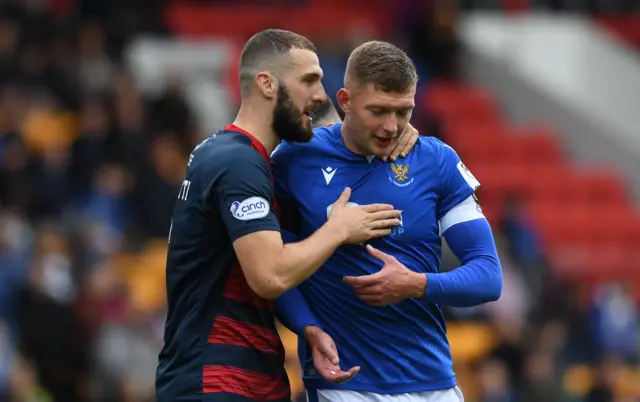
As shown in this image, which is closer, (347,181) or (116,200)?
(347,181)

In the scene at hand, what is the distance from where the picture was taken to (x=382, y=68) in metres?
5.28

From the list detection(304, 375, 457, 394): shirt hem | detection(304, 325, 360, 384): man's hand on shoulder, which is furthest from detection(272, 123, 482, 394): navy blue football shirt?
detection(304, 325, 360, 384): man's hand on shoulder

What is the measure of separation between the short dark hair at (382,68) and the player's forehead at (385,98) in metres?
0.02

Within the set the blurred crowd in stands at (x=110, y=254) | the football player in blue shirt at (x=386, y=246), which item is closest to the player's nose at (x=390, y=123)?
the football player in blue shirt at (x=386, y=246)

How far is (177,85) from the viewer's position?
13.8 meters

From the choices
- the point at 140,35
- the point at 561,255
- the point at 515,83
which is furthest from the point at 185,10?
the point at 561,255

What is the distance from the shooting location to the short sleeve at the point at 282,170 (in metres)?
5.58

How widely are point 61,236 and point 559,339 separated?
4.69m

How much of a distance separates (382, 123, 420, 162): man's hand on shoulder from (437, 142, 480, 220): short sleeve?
0.42ft

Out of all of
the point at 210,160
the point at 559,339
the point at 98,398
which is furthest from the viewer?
the point at 559,339

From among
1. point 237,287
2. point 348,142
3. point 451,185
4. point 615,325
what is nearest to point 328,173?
point 348,142

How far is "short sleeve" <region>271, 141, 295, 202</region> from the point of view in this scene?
558 centimetres

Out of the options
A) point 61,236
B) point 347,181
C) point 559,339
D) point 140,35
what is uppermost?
point 347,181

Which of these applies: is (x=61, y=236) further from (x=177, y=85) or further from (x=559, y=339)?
(x=559, y=339)
